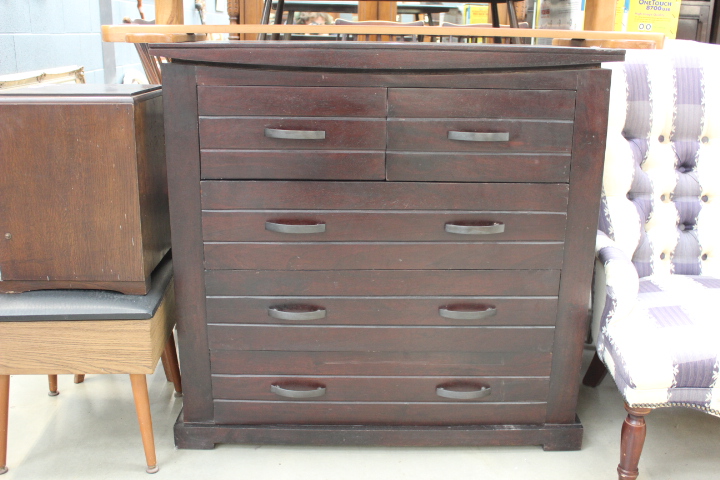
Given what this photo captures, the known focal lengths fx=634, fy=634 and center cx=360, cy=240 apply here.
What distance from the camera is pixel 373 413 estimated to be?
5.47 ft

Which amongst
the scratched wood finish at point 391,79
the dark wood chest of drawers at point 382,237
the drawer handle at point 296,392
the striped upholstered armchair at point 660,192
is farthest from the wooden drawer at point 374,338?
the scratched wood finish at point 391,79

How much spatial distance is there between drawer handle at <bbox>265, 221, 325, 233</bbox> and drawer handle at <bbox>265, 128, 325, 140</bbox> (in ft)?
0.67

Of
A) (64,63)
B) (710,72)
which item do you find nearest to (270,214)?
(710,72)

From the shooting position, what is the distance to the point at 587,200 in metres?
1.54

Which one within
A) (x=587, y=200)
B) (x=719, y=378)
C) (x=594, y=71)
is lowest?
(x=719, y=378)

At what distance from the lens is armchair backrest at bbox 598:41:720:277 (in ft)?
5.86

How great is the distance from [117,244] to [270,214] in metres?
0.36

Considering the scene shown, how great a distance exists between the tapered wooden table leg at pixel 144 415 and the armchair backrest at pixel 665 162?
1297 mm

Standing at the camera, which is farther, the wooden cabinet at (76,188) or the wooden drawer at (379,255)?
the wooden drawer at (379,255)

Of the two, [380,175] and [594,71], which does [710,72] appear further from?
[380,175]

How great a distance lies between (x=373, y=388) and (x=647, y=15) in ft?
Answer: 5.20

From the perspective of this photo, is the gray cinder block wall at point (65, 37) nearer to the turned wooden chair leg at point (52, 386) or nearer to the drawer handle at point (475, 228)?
the turned wooden chair leg at point (52, 386)

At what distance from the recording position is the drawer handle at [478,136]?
1.46 meters

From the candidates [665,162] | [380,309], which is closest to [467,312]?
[380,309]
